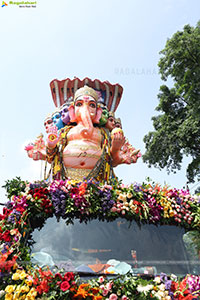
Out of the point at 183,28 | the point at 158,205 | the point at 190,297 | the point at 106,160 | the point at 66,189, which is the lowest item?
the point at 190,297

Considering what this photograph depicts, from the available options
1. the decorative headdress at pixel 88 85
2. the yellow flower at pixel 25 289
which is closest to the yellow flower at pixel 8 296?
the yellow flower at pixel 25 289

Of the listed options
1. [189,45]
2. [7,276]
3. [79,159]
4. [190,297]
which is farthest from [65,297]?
[189,45]

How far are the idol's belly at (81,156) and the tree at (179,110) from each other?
699cm

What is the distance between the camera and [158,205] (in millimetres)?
3664

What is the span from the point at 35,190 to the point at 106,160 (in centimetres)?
264

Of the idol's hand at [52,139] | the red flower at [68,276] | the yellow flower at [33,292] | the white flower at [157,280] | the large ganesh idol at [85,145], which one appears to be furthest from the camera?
the large ganesh idol at [85,145]

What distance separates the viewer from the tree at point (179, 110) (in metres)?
11.3

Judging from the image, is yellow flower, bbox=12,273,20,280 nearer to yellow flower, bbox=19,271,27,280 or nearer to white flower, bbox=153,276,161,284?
yellow flower, bbox=19,271,27,280

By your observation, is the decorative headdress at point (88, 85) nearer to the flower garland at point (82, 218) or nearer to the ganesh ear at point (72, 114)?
the ganesh ear at point (72, 114)

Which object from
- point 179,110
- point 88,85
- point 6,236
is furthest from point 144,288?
point 179,110

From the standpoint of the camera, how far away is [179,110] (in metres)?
15.0

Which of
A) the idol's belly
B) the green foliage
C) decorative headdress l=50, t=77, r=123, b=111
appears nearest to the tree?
decorative headdress l=50, t=77, r=123, b=111

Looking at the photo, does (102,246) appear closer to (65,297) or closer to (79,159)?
→ (65,297)

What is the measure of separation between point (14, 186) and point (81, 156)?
7.62 feet
